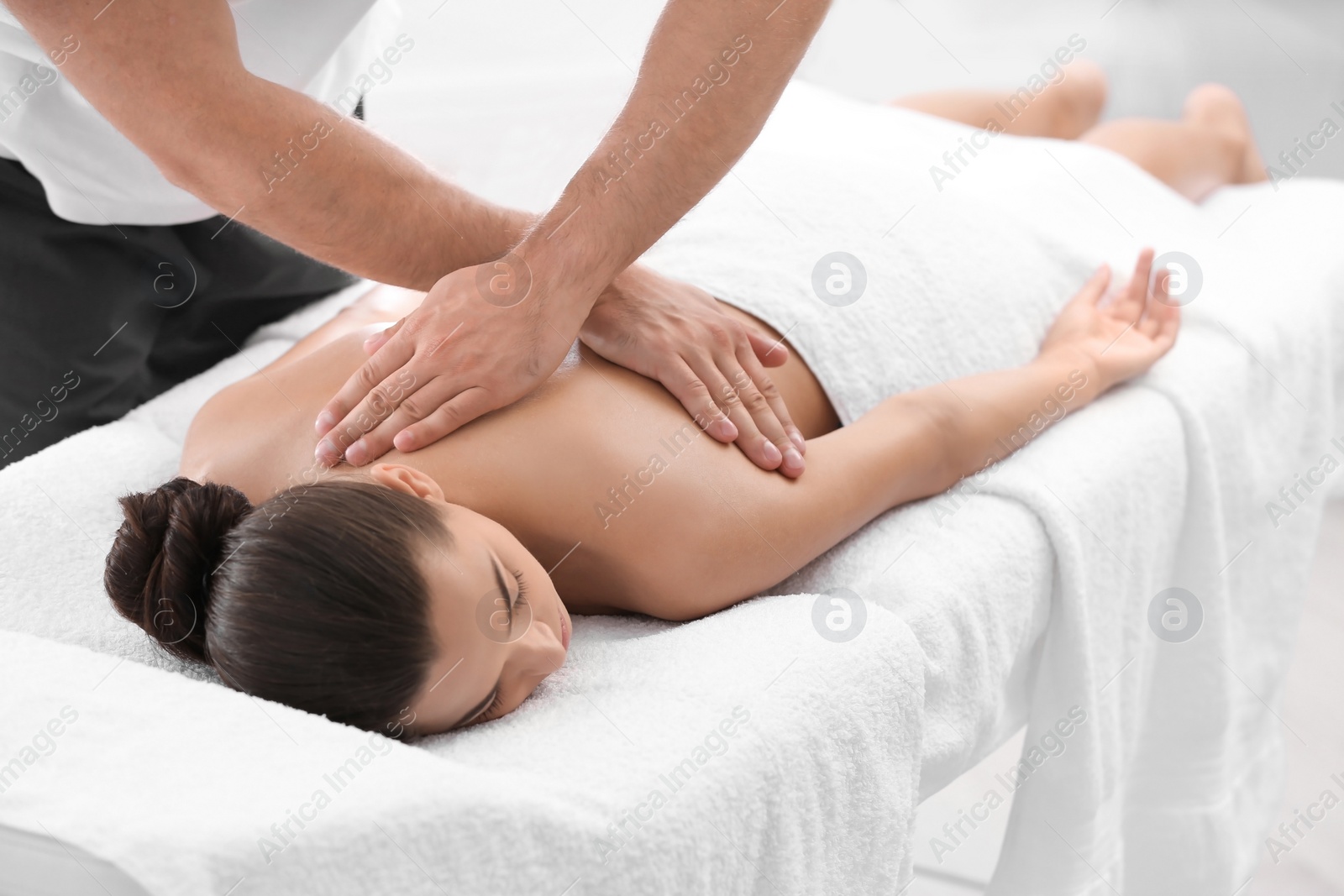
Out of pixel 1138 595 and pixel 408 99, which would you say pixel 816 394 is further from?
pixel 408 99

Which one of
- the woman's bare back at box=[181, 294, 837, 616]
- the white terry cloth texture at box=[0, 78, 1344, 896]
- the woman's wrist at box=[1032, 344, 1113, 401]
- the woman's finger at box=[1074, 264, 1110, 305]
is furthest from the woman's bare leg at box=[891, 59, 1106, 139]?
the woman's bare back at box=[181, 294, 837, 616]

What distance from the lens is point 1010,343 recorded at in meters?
1.40

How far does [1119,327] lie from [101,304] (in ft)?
4.12

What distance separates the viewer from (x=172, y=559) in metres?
0.80

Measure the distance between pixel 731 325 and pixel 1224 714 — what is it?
0.76m

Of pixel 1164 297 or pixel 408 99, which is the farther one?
pixel 408 99

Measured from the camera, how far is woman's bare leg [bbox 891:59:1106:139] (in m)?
2.12

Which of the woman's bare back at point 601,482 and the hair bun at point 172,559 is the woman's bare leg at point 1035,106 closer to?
the woman's bare back at point 601,482

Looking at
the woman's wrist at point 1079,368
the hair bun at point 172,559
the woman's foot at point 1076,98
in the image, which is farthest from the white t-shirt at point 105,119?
the woman's foot at point 1076,98

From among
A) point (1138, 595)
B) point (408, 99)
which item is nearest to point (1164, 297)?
point (1138, 595)

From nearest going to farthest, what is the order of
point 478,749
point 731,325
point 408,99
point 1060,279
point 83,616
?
point 478,749 < point 83,616 < point 731,325 < point 1060,279 < point 408,99

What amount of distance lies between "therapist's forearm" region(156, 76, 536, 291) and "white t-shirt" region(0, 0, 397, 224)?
0.23 m

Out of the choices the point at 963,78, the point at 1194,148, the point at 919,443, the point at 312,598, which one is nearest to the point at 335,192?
the point at 312,598

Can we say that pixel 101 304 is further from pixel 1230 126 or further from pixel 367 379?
pixel 1230 126
